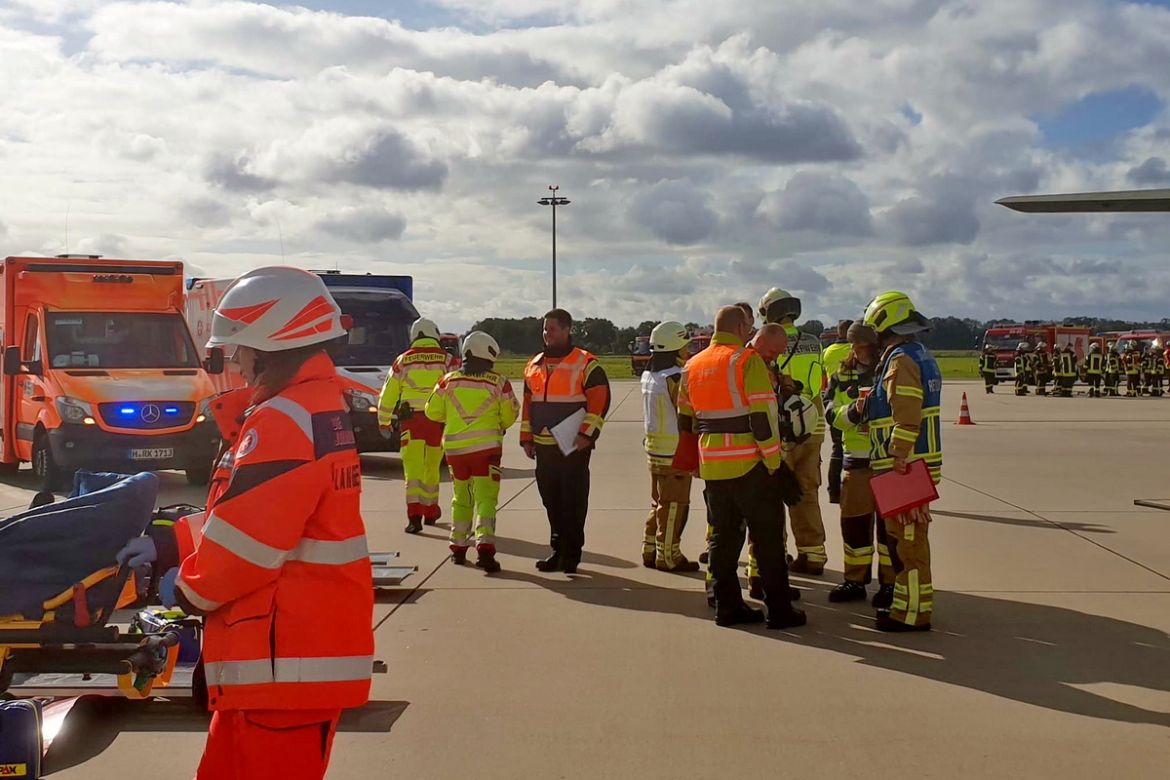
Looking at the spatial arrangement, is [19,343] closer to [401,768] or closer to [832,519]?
[832,519]

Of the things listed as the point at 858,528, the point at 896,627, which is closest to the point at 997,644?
the point at 896,627

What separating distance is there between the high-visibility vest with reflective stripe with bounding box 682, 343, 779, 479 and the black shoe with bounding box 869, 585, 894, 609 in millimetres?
1187

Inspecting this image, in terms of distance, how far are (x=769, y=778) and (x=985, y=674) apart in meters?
2.00

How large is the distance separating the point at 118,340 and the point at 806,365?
9.51 m

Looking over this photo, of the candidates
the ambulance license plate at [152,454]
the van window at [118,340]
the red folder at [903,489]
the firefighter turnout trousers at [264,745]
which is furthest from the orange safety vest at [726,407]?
the van window at [118,340]

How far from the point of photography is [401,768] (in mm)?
4621

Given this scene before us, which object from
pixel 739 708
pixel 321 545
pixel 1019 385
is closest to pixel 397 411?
pixel 739 708

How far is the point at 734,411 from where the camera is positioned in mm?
6887

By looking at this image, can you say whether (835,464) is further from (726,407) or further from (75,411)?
(75,411)

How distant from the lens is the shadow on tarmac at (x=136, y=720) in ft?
15.9

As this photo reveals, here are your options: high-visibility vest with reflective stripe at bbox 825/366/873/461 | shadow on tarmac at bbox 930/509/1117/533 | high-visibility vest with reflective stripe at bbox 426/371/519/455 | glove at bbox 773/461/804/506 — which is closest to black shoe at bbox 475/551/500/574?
high-visibility vest with reflective stripe at bbox 426/371/519/455

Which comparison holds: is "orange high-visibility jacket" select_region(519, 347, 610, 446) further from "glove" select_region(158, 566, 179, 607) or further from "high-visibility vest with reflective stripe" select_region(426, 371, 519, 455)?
"glove" select_region(158, 566, 179, 607)

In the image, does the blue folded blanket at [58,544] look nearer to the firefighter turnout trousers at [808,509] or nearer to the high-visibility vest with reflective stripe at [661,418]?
the high-visibility vest with reflective stripe at [661,418]

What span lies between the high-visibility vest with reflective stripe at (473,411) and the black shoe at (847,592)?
2.78 meters
